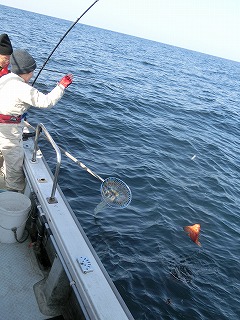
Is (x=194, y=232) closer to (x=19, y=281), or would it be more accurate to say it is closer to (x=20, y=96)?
(x=19, y=281)

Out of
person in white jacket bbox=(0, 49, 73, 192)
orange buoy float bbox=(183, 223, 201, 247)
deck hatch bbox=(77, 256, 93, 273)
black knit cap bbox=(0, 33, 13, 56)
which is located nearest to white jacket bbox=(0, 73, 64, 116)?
person in white jacket bbox=(0, 49, 73, 192)

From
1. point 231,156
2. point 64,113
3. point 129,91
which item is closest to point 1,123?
point 64,113

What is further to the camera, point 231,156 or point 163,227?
point 231,156

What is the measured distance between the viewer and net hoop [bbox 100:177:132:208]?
242 inches

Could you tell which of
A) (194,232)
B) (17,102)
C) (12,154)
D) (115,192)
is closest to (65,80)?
(17,102)

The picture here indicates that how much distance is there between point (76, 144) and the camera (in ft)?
37.5

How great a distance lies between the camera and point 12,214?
4.19 metres

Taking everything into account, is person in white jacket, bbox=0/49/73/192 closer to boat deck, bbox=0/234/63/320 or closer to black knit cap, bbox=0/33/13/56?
black knit cap, bbox=0/33/13/56

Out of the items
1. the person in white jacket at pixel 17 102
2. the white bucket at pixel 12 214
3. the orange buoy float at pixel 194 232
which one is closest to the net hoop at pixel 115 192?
the person in white jacket at pixel 17 102

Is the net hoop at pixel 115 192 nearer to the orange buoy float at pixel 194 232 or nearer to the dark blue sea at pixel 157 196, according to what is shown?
the dark blue sea at pixel 157 196

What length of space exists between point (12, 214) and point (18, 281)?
2.81 ft

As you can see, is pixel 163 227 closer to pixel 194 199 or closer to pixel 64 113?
pixel 194 199

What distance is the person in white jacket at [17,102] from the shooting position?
4371 mm

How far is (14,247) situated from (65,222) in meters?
1.04
